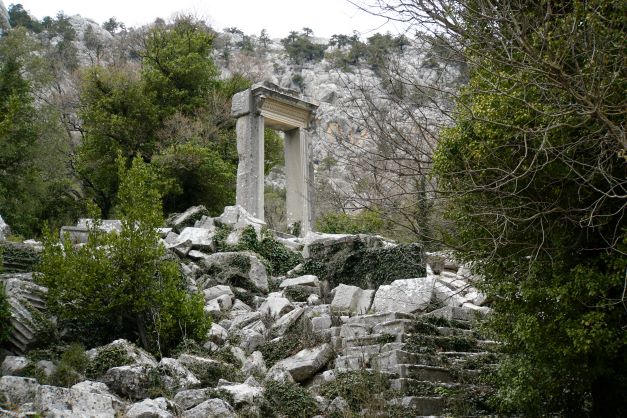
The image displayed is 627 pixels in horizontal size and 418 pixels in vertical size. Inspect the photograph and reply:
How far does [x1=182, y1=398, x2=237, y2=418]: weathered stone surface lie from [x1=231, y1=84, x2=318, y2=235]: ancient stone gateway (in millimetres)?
12835

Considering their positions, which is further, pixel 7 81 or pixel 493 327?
pixel 7 81

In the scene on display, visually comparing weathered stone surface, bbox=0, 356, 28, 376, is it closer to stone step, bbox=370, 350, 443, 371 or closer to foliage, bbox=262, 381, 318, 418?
foliage, bbox=262, 381, 318, 418

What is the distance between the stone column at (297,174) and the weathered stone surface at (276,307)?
341 inches

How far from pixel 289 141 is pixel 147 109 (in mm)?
5455

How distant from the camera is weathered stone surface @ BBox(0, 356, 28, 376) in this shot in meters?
8.80

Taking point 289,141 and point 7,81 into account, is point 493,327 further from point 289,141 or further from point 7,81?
point 7,81

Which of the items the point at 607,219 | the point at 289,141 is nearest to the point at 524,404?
the point at 607,219

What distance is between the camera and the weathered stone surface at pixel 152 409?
24.1ft

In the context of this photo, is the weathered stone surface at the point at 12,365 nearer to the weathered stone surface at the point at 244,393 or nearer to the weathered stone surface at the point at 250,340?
the weathered stone surface at the point at 244,393

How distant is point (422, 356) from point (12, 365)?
200 inches

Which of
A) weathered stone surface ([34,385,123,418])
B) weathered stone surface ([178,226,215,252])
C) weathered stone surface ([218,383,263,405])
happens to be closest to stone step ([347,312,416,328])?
weathered stone surface ([218,383,263,405])

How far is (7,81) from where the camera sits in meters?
23.0

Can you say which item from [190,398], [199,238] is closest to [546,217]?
[190,398]

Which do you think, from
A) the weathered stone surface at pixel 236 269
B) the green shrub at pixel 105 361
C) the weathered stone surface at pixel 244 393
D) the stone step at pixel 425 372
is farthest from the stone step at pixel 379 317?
the weathered stone surface at pixel 236 269
